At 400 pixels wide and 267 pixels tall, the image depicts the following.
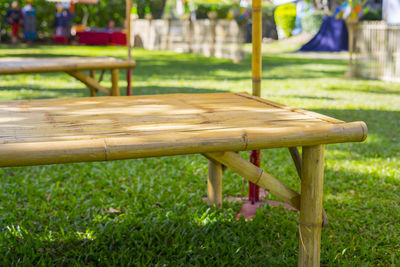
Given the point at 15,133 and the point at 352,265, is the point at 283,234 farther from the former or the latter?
the point at 15,133

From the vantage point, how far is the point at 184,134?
1.73 metres

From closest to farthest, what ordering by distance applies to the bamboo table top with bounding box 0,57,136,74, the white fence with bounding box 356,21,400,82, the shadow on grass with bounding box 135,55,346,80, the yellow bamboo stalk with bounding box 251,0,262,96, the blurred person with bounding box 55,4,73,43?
the yellow bamboo stalk with bounding box 251,0,262,96, the bamboo table top with bounding box 0,57,136,74, the white fence with bounding box 356,21,400,82, the shadow on grass with bounding box 135,55,346,80, the blurred person with bounding box 55,4,73,43

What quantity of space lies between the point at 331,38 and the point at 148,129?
17378 millimetres

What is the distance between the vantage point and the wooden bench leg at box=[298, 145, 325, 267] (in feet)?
6.23

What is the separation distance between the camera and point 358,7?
9125 millimetres

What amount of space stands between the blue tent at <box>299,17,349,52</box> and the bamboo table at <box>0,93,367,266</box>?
16458 millimetres

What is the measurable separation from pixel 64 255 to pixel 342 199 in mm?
1646

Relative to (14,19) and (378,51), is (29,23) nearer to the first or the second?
(14,19)

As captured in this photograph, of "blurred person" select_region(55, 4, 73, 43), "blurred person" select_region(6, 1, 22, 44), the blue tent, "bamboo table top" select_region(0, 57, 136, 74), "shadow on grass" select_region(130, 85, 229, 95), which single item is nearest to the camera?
"bamboo table top" select_region(0, 57, 136, 74)

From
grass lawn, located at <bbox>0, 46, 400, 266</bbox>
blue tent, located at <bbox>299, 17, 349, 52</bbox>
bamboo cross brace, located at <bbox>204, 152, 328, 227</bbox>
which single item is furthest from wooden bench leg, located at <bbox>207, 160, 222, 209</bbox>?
blue tent, located at <bbox>299, 17, 349, 52</bbox>

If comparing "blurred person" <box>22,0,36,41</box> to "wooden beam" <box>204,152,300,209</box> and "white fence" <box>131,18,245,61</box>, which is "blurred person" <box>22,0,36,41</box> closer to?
"white fence" <box>131,18,245,61</box>

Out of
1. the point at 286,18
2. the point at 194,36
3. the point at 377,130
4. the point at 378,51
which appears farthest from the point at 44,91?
the point at 286,18

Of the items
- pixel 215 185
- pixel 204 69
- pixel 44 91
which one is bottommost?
pixel 215 185

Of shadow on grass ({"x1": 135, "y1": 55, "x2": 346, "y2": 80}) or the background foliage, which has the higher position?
the background foliage
